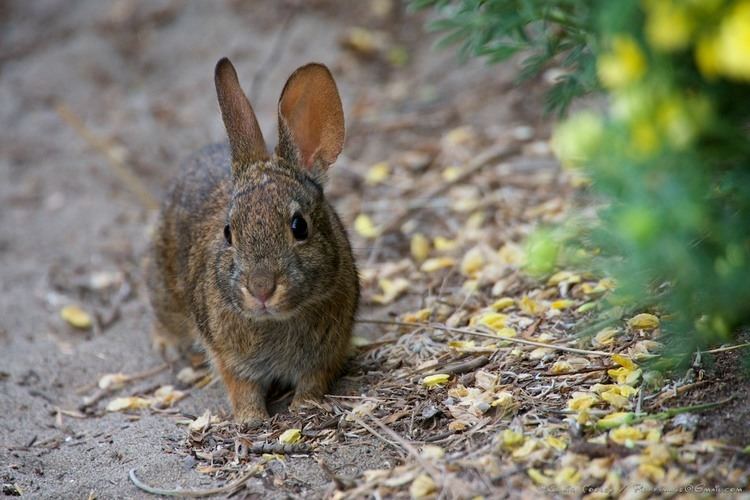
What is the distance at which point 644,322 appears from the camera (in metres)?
5.07

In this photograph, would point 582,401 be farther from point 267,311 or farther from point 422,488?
point 267,311

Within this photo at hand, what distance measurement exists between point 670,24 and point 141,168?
7628mm

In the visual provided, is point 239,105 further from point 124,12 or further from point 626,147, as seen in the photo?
point 124,12

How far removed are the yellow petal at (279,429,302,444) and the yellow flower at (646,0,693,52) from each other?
2.97 m

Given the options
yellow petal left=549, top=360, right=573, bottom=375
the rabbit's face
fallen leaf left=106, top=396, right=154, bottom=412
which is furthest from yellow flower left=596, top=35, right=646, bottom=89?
fallen leaf left=106, top=396, right=154, bottom=412

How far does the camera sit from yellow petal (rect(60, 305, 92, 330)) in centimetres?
737

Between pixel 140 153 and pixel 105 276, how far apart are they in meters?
2.24

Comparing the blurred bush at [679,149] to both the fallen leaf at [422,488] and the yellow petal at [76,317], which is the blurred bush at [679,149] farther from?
the yellow petal at [76,317]

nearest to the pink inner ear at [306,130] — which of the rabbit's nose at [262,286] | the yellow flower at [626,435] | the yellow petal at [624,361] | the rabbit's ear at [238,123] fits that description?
the rabbit's ear at [238,123]

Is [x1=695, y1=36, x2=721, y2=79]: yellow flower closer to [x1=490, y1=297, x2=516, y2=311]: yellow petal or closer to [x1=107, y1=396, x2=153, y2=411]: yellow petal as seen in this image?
[x1=490, y1=297, x2=516, y2=311]: yellow petal

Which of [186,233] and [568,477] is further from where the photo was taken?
[186,233]

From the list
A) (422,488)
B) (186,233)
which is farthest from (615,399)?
(186,233)

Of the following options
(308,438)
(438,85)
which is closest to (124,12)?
(438,85)

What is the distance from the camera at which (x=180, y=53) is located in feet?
36.9
